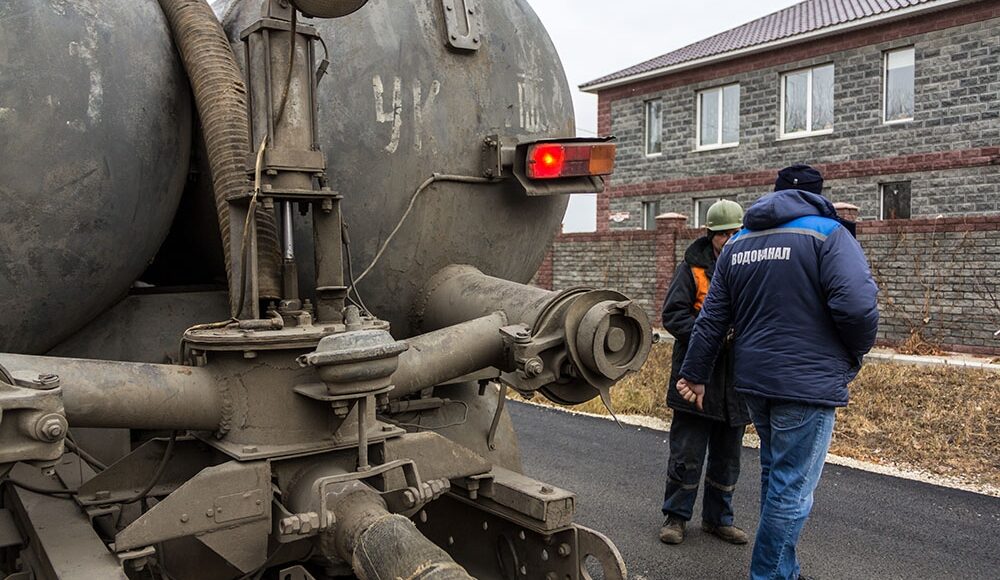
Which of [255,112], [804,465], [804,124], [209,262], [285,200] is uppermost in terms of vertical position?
[804,124]

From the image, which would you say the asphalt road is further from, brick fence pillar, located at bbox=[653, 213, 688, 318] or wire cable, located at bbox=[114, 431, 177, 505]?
brick fence pillar, located at bbox=[653, 213, 688, 318]

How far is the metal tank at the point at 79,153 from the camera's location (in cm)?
215

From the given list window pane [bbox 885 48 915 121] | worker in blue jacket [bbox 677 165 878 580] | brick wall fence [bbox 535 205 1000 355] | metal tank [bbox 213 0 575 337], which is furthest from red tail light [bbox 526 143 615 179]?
window pane [bbox 885 48 915 121]

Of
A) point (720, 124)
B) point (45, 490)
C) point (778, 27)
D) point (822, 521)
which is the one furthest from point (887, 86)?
point (45, 490)

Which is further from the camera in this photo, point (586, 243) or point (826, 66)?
point (826, 66)

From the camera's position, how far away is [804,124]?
16.8 meters

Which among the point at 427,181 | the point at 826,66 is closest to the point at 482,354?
the point at 427,181

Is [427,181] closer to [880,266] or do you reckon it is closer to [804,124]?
[880,266]

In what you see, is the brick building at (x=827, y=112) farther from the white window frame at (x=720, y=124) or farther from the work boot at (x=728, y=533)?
the work boot at (x=728, y=533)

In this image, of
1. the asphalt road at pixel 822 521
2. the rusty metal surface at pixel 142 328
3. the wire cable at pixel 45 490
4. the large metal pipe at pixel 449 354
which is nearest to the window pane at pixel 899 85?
the asphalt road at pixel 822 521

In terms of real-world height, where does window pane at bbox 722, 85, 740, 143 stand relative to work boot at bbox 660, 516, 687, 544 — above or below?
above

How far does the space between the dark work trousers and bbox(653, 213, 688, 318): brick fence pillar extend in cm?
848

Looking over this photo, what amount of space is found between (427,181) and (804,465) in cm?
189

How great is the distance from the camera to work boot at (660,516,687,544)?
14.8 feet
